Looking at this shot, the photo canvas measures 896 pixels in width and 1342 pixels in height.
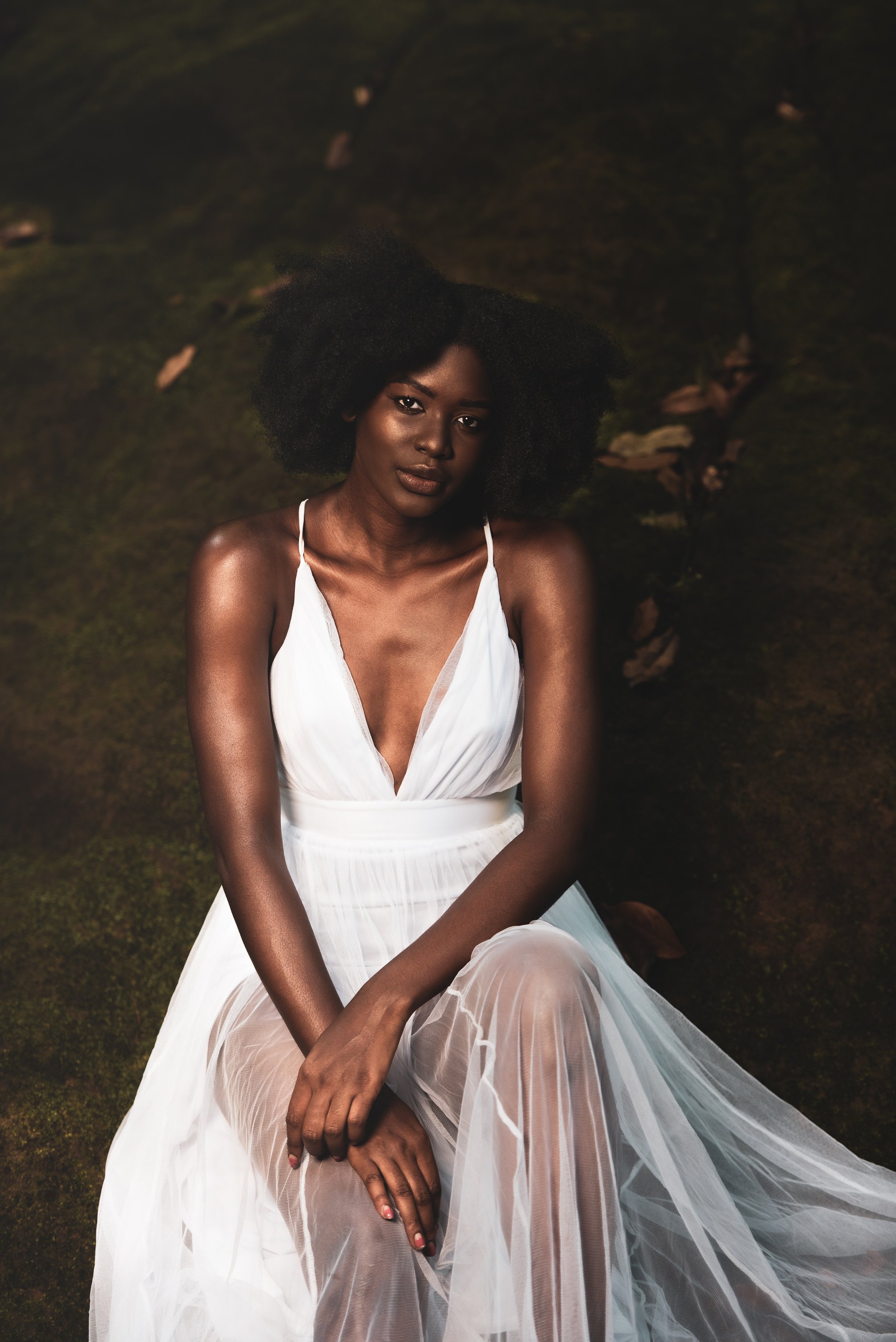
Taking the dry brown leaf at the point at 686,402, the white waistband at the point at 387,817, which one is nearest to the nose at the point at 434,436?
the white waistband at the point at 387,817

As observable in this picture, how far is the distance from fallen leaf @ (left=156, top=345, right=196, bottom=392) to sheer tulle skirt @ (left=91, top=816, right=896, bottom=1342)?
257 centimetres

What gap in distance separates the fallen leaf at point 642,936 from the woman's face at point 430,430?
1.04m

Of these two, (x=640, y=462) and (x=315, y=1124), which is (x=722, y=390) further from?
(x=315, y=1124)

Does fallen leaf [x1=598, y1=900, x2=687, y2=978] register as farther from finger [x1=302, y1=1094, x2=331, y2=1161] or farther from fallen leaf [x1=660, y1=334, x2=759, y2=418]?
fallen leaf [x1=660, y1=334, x2=759, y2=418]

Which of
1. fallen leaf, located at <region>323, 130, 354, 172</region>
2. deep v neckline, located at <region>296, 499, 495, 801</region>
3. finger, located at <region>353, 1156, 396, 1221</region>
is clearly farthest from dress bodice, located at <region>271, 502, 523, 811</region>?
fallen leaf, located at <region>323, 130, 354, 172</region>

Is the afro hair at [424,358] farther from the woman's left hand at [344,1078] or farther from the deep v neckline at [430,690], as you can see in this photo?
the woman's left hand at [344,1078]

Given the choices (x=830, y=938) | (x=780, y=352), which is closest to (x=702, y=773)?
(x=830, y=938)

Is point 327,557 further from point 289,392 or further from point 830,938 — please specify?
point 830,938

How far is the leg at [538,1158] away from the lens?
1446 millimetres

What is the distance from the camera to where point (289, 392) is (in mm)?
2098

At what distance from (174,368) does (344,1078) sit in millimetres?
3046

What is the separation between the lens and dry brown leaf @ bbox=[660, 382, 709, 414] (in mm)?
3525

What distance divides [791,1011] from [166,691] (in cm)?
180


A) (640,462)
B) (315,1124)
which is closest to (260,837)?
(315,1124)
